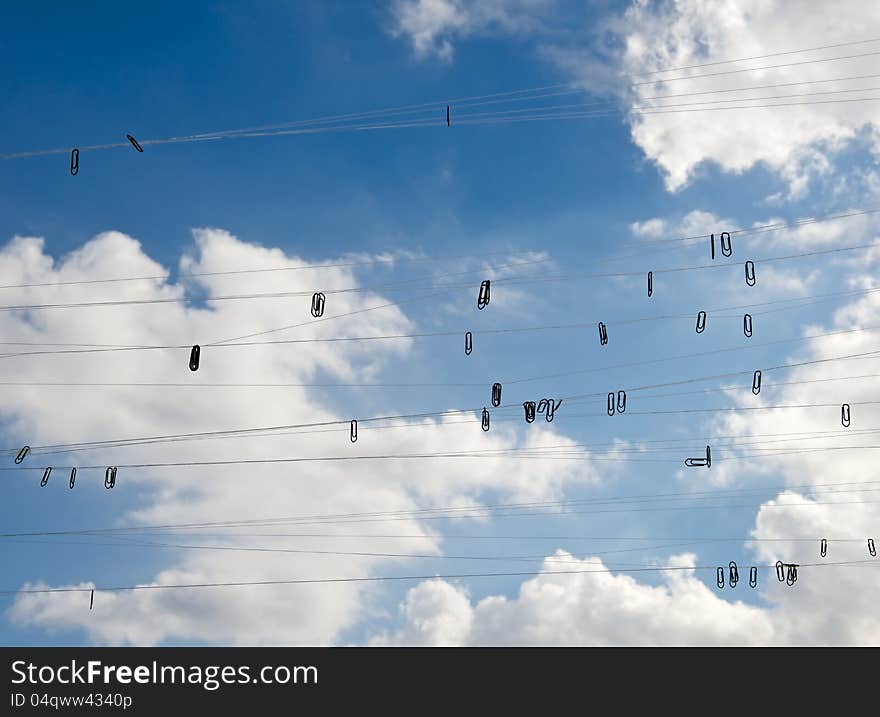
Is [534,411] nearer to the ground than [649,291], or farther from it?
nearer to the ground

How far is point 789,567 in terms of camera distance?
3366 cm

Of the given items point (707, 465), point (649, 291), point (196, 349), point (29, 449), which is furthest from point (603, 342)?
point (29, 449)

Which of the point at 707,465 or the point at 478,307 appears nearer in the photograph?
the point at 478,307

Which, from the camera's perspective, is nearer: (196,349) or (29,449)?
(196,349)

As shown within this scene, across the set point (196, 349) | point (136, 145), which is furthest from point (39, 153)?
point (196, 349)

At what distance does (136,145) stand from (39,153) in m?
2.50
